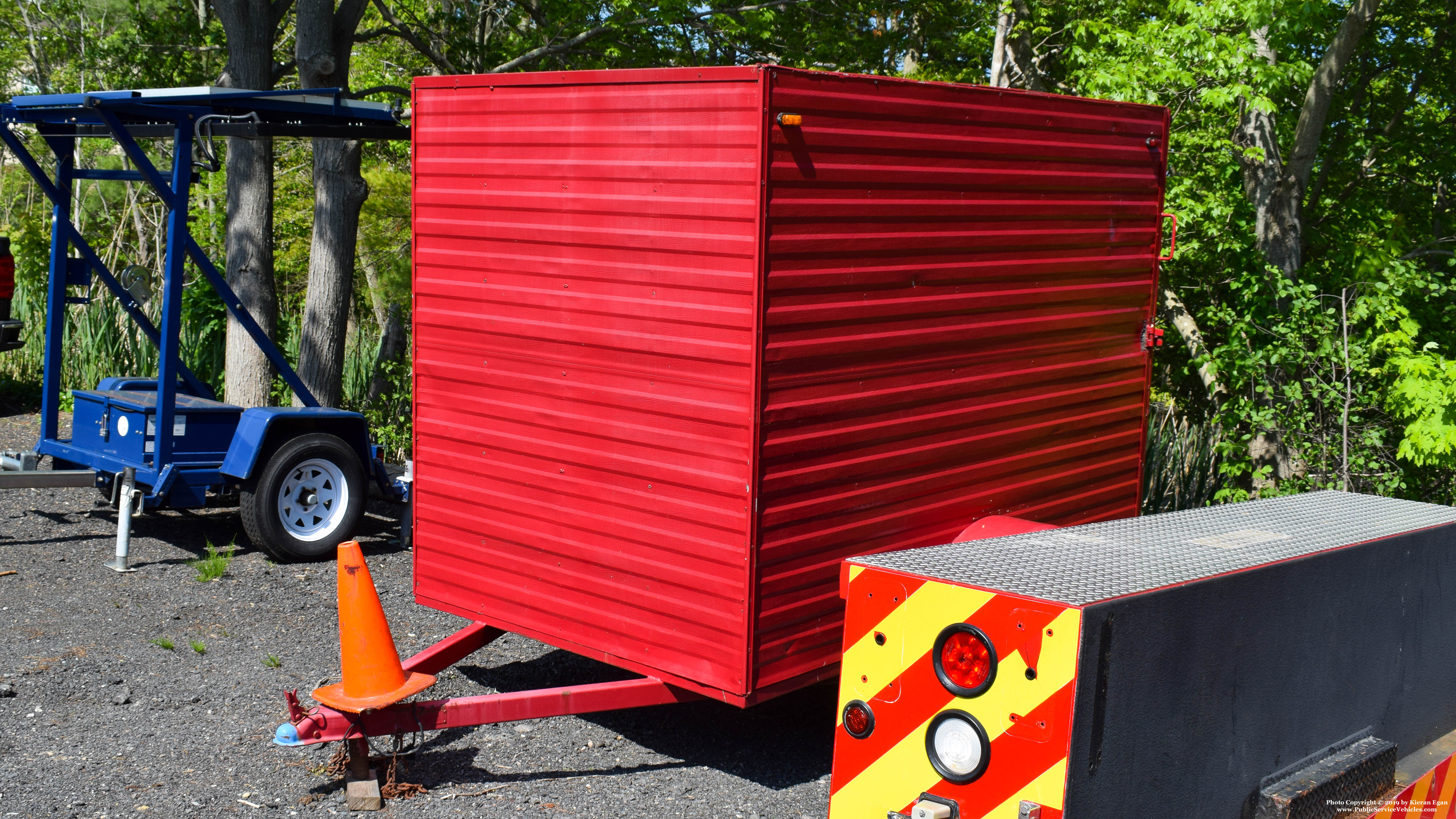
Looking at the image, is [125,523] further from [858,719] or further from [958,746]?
[958,746]

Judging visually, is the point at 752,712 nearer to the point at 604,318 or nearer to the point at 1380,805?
the point at 604,318

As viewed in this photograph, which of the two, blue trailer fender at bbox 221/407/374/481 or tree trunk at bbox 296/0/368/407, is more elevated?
tree trunk at bbox 296/0/368/407

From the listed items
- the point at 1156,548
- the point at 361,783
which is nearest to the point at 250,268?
the point at 361,783

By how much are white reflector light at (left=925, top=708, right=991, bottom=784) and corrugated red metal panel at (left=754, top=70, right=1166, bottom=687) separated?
1168mm

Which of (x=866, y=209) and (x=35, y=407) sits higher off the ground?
(x=866, y=209)

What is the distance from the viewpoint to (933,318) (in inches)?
185

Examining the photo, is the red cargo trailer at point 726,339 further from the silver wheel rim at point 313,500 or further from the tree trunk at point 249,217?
the tree trunk at point 249,217

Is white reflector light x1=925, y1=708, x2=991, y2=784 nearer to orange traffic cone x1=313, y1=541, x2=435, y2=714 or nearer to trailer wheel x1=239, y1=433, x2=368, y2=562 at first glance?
orange traffic cone x1=313, y1=541, x2=435, y2=714

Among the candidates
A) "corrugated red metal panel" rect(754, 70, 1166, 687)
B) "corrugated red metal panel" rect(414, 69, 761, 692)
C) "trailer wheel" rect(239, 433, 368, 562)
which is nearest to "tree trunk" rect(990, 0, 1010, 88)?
"corrugated red metal panel" rect(754, 70, 1166, 687)

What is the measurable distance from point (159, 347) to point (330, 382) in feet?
11.8

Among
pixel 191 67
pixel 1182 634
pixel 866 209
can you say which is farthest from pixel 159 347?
pixel 191 67

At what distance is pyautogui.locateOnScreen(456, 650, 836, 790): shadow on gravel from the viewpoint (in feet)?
15.9

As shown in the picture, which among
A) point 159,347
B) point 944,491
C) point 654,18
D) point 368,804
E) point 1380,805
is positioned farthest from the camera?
point 654,18

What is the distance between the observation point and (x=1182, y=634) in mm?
3082
